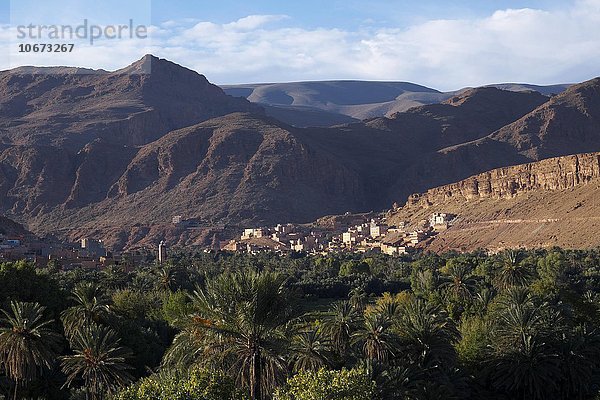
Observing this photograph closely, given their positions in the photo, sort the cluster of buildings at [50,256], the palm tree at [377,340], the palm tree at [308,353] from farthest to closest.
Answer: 1. the cluster of buildings at [50,256]
2. the palm tree at [377,340]
3. the palm tree at [308,353]

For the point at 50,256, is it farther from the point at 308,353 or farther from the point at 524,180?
the point at 524,180


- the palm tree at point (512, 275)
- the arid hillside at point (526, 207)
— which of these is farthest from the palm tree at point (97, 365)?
the arid hillside at point (526, 207)

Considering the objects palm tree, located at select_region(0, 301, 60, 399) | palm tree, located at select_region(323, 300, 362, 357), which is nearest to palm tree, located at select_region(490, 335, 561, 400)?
palm tree, located at select_region(323, 300, 362, 357)

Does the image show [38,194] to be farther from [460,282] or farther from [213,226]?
[460,282]

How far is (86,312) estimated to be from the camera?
31375mm

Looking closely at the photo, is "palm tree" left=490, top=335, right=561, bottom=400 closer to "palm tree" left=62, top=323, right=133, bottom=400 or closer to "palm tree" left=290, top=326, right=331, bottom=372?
"palm tree" left=290, top=326, right=331, bottom=372

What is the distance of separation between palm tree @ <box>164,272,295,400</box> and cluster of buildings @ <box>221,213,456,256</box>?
84.0m

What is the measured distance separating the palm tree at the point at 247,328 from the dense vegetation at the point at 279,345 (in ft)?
0.09

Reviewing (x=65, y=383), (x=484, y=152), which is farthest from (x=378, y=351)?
(x=484, y=152)

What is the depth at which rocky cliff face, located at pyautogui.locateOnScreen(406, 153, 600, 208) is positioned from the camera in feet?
355

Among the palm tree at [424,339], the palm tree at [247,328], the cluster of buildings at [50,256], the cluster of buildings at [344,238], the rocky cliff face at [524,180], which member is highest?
the palm tree at [247,328]

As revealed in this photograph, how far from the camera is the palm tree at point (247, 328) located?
21703mm

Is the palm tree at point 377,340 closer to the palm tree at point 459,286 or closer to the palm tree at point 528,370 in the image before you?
the palm tree at point 528,370

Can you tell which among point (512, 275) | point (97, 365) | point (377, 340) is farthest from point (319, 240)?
point (97, 365)
